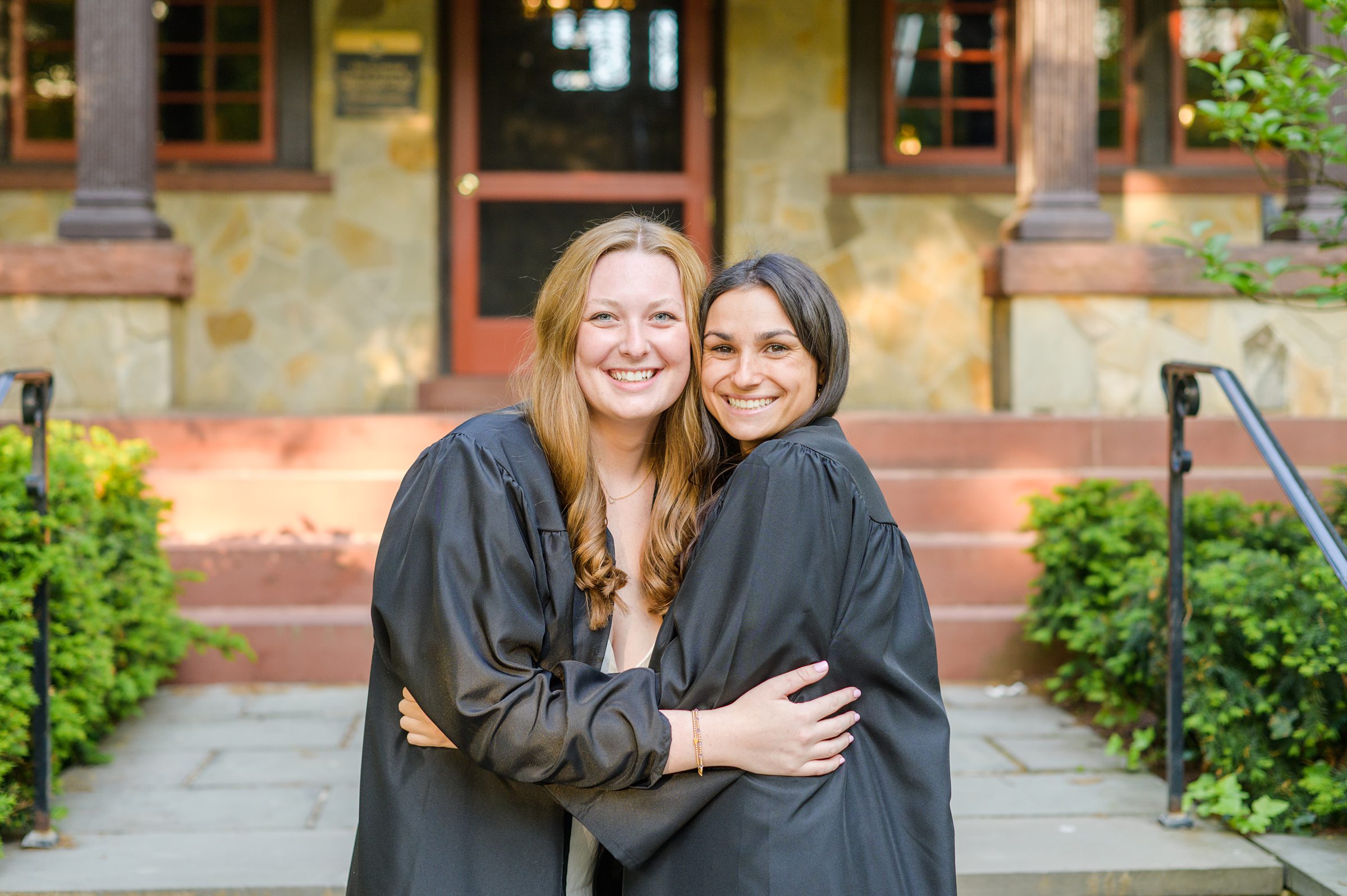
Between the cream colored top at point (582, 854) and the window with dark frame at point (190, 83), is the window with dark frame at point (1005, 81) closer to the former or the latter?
the window with dark frame at point (190, 83)

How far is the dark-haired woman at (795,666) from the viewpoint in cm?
189

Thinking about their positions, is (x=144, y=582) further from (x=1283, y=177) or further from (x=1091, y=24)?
(x=1283, y=177)

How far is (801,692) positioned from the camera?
193 cm

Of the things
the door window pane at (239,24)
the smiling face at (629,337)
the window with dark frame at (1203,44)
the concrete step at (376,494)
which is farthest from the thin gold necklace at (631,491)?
the window with dark frame at (1203,44)

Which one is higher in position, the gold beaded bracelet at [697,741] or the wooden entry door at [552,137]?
the wooden entry door at [552,137]

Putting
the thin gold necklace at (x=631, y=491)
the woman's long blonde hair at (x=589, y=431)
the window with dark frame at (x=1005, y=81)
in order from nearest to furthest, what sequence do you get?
1. the woman's long blonde hair at (x=589, y=431)
2. the thin gold necklace at (x=631, y=491)
3. the window with dark frame at (x=1005, y=81)

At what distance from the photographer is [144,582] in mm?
4125

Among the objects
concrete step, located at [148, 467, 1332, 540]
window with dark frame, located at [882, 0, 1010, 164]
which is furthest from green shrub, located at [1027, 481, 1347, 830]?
window with dark frame, located at [882, 0, 1010, 164]

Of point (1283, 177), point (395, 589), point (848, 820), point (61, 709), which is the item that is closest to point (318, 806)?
point (61, 709)

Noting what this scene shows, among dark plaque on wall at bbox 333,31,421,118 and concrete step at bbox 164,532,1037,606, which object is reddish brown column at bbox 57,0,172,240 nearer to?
dark plaque on wall at bbox 333,31,421,118

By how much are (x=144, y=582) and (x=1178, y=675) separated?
3295 millimetres

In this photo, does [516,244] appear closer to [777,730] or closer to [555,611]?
[555,611]

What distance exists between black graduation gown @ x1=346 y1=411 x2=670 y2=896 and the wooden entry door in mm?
5599

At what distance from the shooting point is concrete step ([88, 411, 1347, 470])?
541 centimetres
